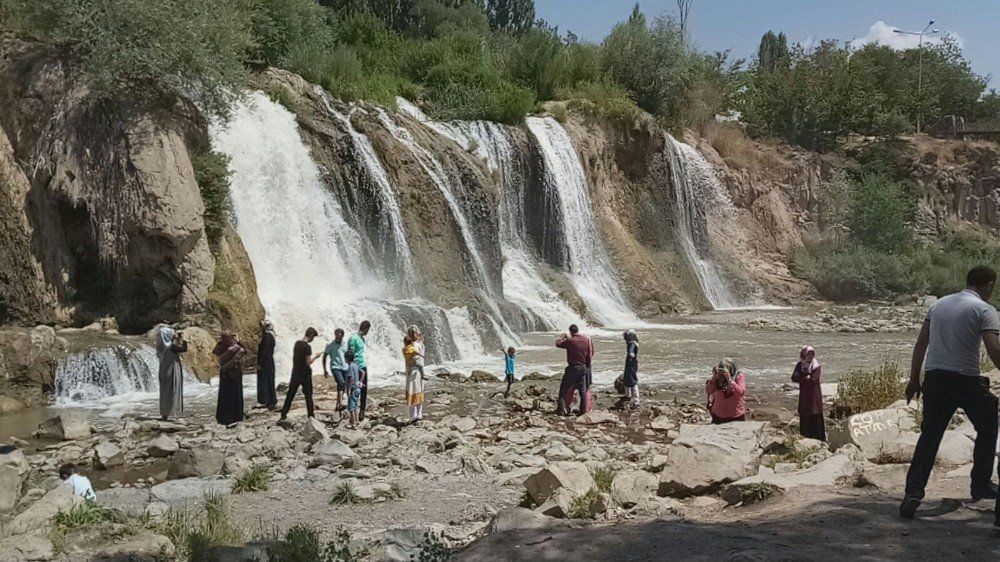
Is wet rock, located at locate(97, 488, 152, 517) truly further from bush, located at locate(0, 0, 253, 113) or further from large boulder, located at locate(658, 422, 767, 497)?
bush, located at locate(0, 0, 253, 113)

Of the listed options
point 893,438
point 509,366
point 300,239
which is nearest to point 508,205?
point 300,239

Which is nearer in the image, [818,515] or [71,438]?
[818,515]

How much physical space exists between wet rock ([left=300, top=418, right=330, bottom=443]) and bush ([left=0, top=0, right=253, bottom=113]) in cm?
988

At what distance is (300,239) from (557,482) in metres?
15.1

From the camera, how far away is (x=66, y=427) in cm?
1160

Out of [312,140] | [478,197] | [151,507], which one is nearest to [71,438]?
[151,507]

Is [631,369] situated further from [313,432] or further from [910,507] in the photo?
[910,507]

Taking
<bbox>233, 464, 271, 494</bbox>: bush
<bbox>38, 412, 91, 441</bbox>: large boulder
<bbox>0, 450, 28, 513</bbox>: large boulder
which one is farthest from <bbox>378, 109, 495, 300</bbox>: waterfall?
<bbox>0, 450, 28, 513</bbox>: large boulder

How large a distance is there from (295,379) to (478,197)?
13.5 m

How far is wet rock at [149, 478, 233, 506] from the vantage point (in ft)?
27.9

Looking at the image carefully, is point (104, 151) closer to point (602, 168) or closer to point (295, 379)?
point (295, 379)

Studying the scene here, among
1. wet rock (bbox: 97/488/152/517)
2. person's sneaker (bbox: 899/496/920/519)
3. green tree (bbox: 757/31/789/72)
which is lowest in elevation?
wet rock (bbox: 97/488/152/517)

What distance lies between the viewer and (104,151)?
17359 mm

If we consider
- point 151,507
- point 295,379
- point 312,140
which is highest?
point 312,140
